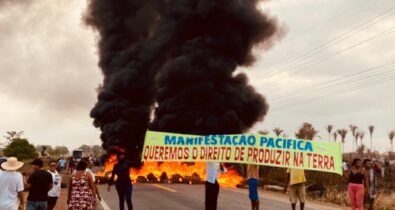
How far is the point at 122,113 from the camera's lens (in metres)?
42.0

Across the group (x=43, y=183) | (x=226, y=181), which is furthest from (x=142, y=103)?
(x=43, y=183)

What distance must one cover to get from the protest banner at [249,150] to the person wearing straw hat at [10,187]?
6272 millimetres

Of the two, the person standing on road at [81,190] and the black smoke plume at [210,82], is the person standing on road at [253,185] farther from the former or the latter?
the black smoke plume at [210,82]

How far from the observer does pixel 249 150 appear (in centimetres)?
1290

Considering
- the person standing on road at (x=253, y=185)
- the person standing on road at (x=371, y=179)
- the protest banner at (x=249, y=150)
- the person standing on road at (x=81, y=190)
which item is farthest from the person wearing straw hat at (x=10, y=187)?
the person standing on road at (x=371, y=179)

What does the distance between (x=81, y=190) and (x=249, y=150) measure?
609 cm

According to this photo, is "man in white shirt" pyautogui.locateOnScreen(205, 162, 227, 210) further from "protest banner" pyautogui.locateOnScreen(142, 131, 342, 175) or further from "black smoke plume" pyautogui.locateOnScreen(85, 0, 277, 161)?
"black smoke plume" pyautogui.locateOnScreen(85, 0, 277, 161)

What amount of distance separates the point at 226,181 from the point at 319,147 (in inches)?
589

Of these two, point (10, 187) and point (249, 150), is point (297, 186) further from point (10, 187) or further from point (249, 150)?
point (10, 187)

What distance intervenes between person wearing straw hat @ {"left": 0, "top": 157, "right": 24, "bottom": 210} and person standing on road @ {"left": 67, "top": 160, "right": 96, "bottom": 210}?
89 cm

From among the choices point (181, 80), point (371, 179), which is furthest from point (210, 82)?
point (371, 179)

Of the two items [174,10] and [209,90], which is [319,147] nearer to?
[209,90]

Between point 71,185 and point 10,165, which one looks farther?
point 71,185

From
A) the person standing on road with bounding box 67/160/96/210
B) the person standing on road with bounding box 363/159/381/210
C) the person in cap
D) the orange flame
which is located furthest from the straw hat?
the orange flame
